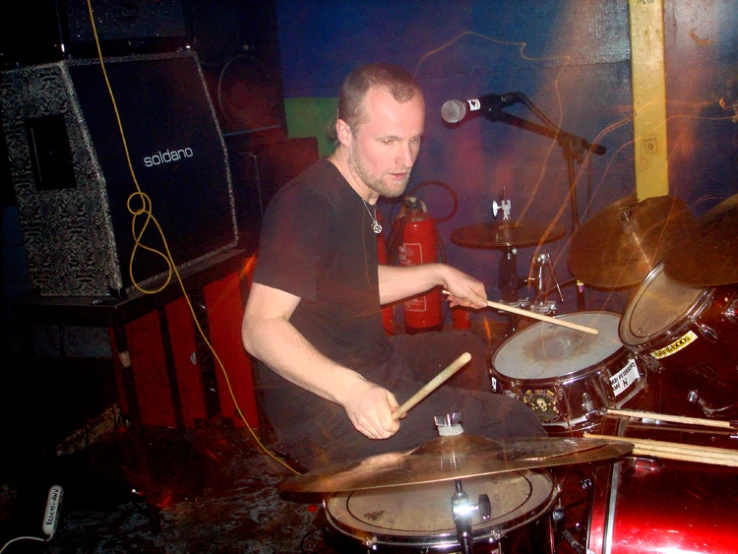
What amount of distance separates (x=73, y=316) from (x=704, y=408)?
2428 mm

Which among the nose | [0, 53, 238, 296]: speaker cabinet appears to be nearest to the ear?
the nose

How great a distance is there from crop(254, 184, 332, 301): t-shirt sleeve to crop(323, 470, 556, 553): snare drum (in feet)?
2.02

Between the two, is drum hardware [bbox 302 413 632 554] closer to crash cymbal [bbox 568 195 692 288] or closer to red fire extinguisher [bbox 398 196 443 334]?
crash cymbal [bbox 568 195 692 288]

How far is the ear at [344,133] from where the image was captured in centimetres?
223

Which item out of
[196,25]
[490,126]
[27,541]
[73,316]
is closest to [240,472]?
[27,541]

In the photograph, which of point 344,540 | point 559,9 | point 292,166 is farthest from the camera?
point 559,9

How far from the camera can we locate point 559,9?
413cm

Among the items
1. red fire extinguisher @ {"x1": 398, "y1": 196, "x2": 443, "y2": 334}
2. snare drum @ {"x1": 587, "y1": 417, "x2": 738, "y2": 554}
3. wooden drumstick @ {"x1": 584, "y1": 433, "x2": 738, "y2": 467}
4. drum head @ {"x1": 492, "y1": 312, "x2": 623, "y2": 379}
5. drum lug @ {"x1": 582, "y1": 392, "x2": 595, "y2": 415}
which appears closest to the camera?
snare drum @ {"x1": 587, "y1": 417, "x2": 738, "y2": 554}

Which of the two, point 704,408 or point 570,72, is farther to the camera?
point 570,72

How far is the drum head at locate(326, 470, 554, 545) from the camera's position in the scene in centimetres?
148

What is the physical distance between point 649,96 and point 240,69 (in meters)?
2.66

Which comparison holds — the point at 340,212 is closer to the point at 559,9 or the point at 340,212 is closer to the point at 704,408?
the point at 704,408

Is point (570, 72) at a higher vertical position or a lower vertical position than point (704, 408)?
higher

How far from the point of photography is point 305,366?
173cm
